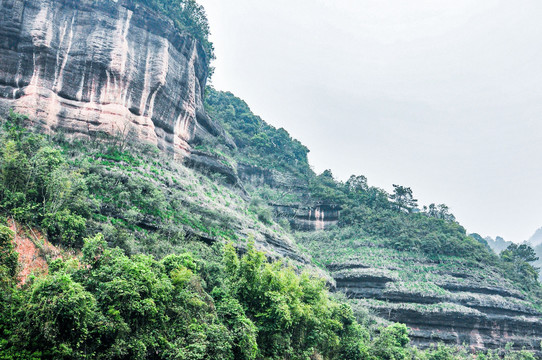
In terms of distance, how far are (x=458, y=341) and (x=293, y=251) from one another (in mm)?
22328

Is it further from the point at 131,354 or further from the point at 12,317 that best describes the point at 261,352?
the point at 12,317

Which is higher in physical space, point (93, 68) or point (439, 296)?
point (93, 68)

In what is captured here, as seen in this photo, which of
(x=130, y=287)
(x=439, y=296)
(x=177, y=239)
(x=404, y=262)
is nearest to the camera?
(x=130, y=287)

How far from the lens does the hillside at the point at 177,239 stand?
1241 centimetres

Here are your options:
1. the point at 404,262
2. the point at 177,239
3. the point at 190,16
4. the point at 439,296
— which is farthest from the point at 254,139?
the point at 439,296

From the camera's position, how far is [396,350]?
25297 millimetres

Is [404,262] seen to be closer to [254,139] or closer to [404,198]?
[404,198]

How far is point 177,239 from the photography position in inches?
1043

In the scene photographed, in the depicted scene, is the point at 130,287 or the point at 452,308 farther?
the point at 452,308

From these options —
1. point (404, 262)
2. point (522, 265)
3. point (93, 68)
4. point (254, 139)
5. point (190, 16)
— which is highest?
point (190, 16)

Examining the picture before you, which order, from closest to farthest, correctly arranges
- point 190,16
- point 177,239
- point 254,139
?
point 177,239 < point 190,16 < point 254,139

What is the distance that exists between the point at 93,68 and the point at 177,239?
20.1m

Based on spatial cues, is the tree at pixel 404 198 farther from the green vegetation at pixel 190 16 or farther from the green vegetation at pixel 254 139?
the green vegetation at pixel 190 16

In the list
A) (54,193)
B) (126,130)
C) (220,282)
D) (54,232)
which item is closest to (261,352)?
(220,282)
